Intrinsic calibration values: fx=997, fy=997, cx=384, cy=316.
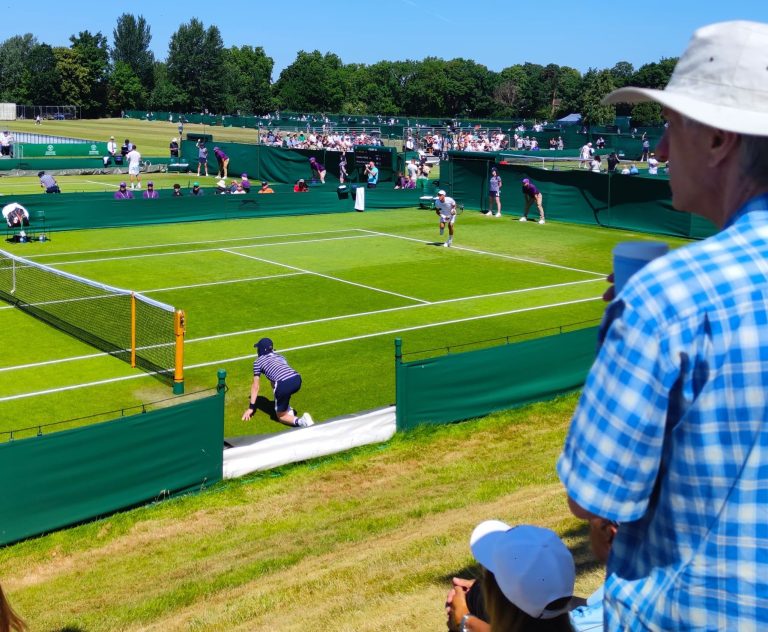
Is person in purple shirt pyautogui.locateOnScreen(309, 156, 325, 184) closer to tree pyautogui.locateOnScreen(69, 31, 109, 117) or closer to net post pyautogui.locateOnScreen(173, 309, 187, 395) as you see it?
net post pyautogui.locateOnScreen(173, 309, 187, 395)

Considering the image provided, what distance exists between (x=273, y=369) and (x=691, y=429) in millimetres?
12496

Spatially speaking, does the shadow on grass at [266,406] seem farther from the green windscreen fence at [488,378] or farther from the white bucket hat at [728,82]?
the white bucket hat at [728,82]

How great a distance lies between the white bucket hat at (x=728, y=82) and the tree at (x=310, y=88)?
5668 inches

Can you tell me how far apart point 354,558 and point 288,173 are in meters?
41.5

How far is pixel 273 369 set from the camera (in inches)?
563

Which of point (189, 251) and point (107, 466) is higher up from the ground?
point (189, 251)

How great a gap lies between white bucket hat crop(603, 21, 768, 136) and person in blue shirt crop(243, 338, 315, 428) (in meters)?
11.9

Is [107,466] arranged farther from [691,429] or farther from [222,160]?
[222,160]

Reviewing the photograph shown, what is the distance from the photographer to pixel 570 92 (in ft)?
447

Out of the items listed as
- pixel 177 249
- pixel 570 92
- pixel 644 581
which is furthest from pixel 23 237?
pixel 570 92

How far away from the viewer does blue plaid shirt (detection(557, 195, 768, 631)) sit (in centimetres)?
194

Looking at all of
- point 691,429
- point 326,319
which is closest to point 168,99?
point 326,319

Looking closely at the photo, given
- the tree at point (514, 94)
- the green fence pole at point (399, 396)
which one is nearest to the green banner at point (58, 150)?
the green fence pole at point (399, 396)

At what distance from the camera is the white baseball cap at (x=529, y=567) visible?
285 cm
